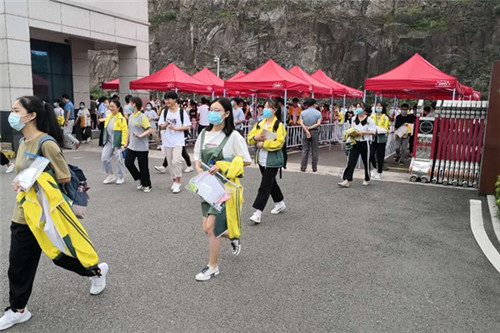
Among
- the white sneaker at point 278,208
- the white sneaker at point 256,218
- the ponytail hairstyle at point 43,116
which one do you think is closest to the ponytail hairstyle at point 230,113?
the ponytail hairstyle at point 43,116

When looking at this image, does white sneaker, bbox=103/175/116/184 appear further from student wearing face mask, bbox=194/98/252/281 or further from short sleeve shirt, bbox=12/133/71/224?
short sleeve shirt, bbox=12/133/71/224

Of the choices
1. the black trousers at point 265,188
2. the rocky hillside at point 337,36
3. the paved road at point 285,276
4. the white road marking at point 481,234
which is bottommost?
the paved road at point 285,276

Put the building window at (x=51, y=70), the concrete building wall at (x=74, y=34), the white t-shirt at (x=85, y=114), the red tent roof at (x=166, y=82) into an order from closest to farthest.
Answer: the concrete building wall at (x=74, y=34) < the red tent roof at (x=166, y=82) < the building window at (x=51, y=70) < the white t-shirt at (x=85, y=114)

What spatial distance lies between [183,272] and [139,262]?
0.57 metres

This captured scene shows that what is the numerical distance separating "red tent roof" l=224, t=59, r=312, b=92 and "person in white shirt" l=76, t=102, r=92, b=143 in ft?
20.2

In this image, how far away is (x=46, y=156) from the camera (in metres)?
2.98

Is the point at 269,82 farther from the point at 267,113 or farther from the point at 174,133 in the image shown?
the point at 267,113

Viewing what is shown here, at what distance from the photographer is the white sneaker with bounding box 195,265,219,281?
3.84 meters

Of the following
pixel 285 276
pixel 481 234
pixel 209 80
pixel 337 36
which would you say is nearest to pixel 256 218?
pixel 285 276

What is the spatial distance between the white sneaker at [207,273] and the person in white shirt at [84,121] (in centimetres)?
1349

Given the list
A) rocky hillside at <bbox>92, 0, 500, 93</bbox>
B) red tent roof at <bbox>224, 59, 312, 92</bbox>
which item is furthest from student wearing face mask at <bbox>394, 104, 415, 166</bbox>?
rocky hillside at <bbox>92, 0, 500, 93</bbox>

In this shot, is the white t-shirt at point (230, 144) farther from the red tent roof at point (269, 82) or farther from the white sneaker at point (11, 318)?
the red tent roof at point (269, 82)

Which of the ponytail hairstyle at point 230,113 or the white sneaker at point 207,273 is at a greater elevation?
the ponytail hairstyle at point 230,113

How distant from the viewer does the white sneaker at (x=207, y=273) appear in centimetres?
384
